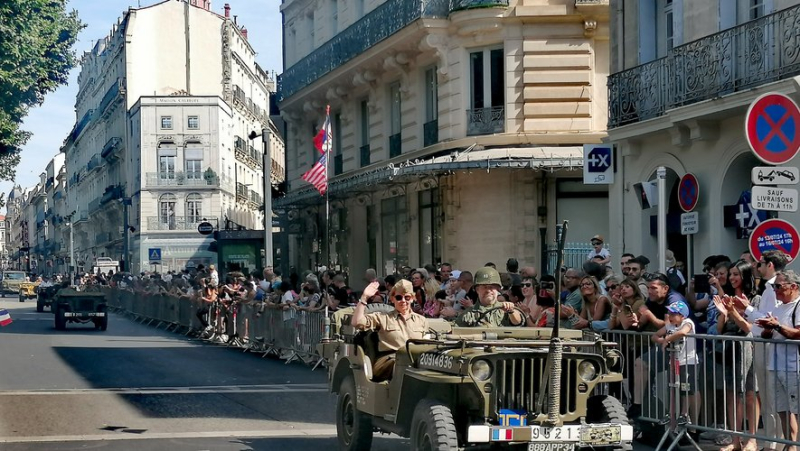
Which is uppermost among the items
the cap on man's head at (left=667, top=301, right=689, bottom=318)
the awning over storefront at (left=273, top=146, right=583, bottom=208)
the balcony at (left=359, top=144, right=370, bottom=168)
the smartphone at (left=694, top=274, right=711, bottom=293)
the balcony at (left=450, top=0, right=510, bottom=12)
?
the balcony at (left=450, top=0, right=510, bottom=12)

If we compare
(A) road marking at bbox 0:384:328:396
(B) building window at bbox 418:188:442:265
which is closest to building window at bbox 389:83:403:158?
A: (B) building window at bbox 418:188:442:265

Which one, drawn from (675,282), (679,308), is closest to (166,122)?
(675,282)

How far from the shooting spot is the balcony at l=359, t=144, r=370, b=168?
3380 cm

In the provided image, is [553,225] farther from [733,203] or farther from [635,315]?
[635,315]

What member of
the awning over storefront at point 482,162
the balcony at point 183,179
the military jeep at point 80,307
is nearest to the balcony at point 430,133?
the awning over storefront at point 482,162

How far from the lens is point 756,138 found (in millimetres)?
10102

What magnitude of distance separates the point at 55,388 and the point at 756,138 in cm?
1076

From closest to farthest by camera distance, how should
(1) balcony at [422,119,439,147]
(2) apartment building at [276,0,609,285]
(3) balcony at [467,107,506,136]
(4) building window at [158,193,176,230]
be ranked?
(2) apartment building at [276,0,609,285] → (3) balcony at [467,107,506,136] → (1) balcony at [422,119,439,147] → (4) building window at [158,193,176,230]

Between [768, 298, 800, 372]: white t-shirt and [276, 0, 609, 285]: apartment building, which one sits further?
[276, 0, 609, 285]: apartment building

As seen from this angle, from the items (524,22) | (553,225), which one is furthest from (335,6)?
(553,225)

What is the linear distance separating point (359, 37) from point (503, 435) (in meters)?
25.2

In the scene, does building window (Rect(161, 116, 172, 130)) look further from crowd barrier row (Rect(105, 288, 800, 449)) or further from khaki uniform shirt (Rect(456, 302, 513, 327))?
khaki uniform shirt (Rect(456, 302, 513, 327))

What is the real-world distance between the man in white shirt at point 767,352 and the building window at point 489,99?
1761 centimetres

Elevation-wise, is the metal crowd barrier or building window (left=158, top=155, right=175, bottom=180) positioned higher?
building window (left=158, top=155, right=175, bottom=180)
